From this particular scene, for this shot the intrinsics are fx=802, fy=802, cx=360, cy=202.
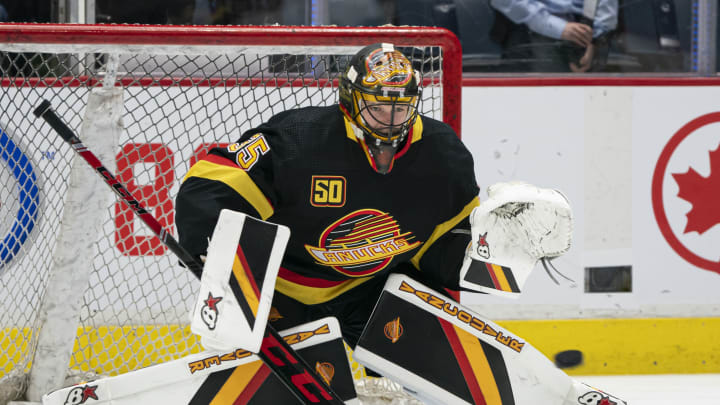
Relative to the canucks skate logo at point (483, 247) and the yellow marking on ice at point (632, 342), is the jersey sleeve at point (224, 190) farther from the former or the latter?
the yellow marking on ice at point (632, 342)

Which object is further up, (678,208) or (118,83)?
(118,83)

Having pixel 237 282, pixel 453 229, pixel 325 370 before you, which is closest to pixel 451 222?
pixel 453 229

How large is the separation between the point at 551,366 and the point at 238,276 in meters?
0.78

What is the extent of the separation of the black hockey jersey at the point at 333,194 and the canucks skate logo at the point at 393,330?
0.48 feet

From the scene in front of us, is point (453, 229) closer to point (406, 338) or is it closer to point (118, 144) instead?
point (406, 338)

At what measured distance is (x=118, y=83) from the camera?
2.41 metres

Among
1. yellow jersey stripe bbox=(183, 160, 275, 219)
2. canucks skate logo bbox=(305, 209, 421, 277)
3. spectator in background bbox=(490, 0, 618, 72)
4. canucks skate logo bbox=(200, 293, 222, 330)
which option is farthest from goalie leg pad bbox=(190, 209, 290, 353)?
spectator in background bbox=(490, 0, 618, 72)

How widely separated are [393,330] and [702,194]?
158 cm

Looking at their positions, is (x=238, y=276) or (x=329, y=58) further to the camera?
(x=329, y=58)

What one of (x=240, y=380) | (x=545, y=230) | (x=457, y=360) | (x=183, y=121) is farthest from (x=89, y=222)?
(x=545, y=230)

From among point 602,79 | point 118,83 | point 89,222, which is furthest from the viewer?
point 602,79

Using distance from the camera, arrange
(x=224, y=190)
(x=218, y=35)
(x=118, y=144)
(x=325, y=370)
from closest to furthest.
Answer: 1. (x=224, y=190)
2. (x=325, y=370)
3. (x=218, y=35)
4. (x=118, y=144)

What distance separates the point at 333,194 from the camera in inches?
70.1

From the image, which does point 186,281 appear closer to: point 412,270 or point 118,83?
point 118,83
